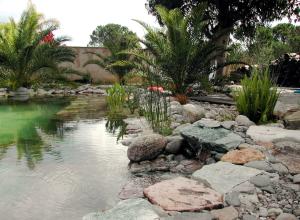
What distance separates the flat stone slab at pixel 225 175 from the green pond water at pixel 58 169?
2.76ft

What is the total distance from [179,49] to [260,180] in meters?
6.21

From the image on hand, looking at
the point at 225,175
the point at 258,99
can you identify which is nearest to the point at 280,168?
the point at 225,175

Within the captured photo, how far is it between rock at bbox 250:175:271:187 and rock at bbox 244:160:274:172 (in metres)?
0.20

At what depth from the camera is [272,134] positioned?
4340 millimetres

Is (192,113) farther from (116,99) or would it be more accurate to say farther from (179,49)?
(179,49)

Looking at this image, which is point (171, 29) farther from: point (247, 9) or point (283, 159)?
point (247, 9)

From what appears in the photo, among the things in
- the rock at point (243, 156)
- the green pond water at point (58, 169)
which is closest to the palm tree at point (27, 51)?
the green pond water at point (58, 169)

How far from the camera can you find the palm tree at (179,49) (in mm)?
8984

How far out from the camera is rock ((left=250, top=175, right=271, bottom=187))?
3.04 metres

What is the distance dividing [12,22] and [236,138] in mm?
12447

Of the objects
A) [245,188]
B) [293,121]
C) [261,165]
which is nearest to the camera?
[245,188]

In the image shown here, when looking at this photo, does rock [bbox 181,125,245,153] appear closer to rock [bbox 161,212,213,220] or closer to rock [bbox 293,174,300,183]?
rock [bbox 293,174,300,183]

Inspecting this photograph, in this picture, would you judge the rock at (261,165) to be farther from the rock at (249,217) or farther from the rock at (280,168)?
the rock at (249,217)

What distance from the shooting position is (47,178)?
147 inches
